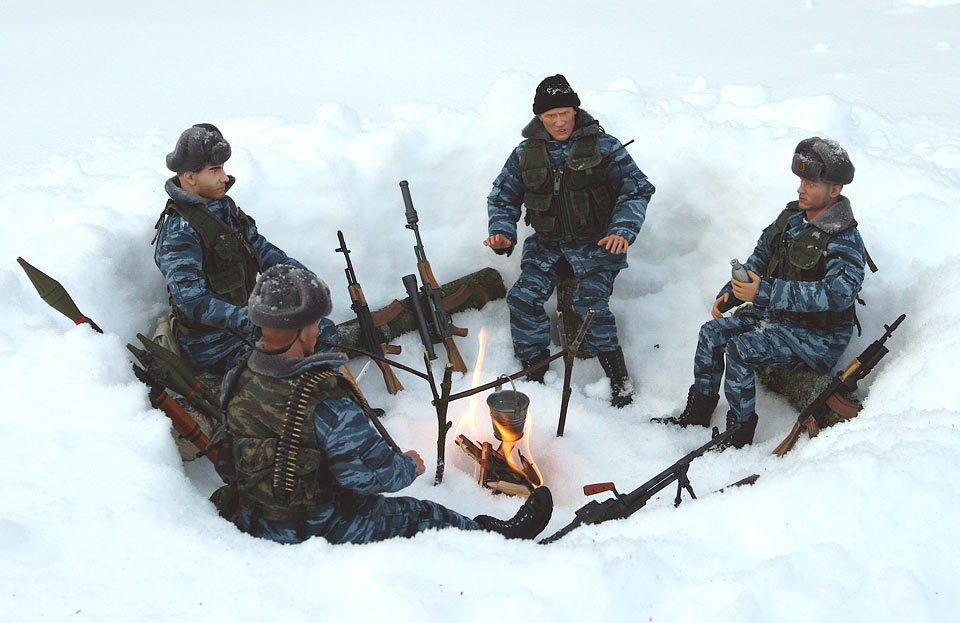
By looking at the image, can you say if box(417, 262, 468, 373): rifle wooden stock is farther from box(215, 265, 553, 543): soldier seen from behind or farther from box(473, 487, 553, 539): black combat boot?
box(215, 265, 553, 543): soldier seen from behind

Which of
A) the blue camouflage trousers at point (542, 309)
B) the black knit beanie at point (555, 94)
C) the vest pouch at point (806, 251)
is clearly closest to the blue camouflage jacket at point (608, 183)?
the blue camouflage trousers at point (542, 309)

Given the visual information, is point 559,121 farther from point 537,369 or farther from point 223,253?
point 223,253


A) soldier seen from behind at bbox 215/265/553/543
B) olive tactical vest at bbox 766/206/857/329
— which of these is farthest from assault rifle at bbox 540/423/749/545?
olive tactical vest at bbox 766/206/857/329

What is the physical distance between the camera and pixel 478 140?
6426mm

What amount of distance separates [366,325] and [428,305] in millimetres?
524

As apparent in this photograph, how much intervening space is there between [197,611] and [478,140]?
15.9 feet

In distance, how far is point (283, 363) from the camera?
9.34 ft

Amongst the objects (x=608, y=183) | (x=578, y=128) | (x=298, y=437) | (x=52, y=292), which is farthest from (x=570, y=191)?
(x=52, y=292)

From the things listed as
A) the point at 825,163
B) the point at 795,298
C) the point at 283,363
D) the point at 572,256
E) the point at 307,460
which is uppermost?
the point at 825,163

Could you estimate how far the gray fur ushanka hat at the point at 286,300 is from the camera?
2783mm

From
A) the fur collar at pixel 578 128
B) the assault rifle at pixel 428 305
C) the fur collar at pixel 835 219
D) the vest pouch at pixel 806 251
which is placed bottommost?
the assault rifle at pixel 428 305

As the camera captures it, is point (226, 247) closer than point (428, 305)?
Yes

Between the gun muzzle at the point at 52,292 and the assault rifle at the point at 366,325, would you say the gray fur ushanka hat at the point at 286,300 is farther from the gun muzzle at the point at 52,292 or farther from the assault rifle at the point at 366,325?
the assault rifle at the point at 366,325

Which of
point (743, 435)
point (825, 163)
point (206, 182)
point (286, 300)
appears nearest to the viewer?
point (286, 300)
